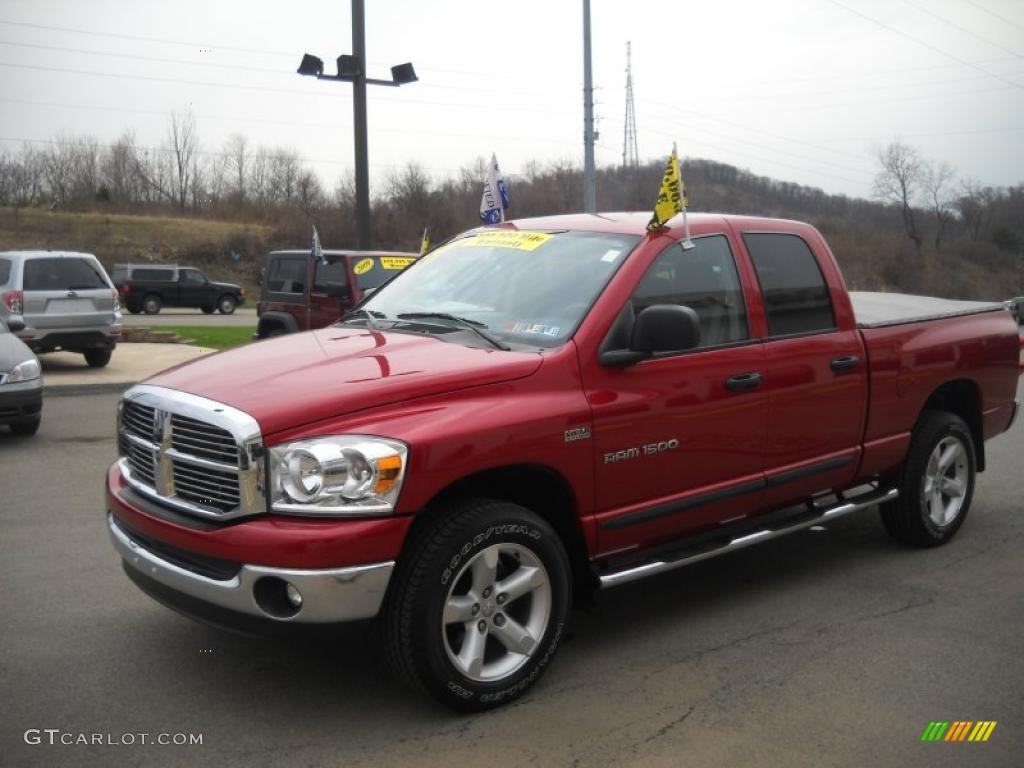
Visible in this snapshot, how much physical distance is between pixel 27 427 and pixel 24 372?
27.5 inches

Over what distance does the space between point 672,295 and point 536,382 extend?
0.98 meters

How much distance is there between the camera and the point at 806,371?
495cm

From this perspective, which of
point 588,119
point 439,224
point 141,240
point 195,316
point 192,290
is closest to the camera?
point 588,119

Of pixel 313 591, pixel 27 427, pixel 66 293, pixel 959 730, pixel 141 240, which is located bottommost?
pixel 959 730

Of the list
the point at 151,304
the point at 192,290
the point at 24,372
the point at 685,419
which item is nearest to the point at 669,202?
the point at 685,419

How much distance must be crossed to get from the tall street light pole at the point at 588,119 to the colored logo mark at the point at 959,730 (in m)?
18.4

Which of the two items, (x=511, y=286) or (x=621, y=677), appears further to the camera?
(x=511, y=286)

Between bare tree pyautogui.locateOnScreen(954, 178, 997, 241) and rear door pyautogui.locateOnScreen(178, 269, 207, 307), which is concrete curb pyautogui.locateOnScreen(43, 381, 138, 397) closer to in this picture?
rear door pyautogui.locateOnScreen(178, 269, 207, 307)

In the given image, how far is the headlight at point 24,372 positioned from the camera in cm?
923

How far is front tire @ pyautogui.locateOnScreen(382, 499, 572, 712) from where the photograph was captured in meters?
3.50

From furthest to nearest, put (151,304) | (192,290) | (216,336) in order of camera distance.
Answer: (192,290), (151,304), (216,336)

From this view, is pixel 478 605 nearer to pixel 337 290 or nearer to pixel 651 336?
pixel 651 336

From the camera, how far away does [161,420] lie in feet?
12.3

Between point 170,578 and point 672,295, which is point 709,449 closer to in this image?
point 672,295
